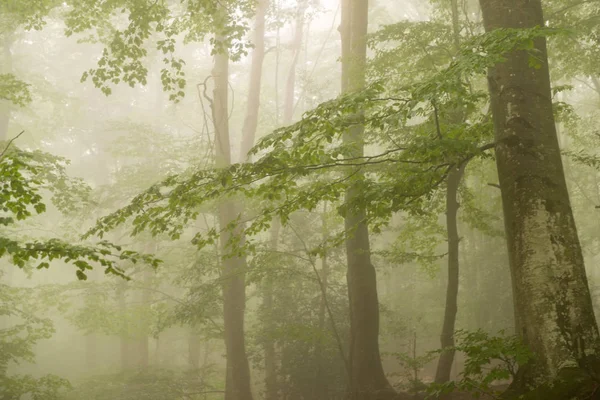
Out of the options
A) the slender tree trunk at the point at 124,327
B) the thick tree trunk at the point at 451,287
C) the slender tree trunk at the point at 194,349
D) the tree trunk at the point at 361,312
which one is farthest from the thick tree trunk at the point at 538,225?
the slender tree trunk at the point at 194,349

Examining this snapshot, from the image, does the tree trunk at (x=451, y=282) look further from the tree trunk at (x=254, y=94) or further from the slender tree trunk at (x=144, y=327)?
the slender tree trunk at (x=144, y=327)

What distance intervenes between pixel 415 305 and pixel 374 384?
40.2ft

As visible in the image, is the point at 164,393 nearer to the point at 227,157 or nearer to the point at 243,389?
the point at 243,389

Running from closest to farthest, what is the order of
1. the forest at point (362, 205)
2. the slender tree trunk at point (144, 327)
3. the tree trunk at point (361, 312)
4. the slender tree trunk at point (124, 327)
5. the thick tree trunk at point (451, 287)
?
the forest at point (362, 205) → the thick tree trunk at point (451, 287) → the tree trunk at point (361, 312) → the slender tree trunk at point (124, 327) → the slender tree trunk at point (144, 327)

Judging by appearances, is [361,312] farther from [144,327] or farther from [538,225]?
[144,327]

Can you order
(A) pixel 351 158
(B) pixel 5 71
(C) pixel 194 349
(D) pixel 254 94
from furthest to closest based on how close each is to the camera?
(C) pixel 194 349
(B) pixel 5 71
(D) pixel 254 94
(A) pixel 351 158

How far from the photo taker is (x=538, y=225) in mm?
4270

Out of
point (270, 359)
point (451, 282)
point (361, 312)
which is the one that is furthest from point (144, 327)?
point (451, 282)

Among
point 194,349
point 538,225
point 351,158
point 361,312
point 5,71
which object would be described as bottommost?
point 194,349

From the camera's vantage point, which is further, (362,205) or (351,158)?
(362,205)

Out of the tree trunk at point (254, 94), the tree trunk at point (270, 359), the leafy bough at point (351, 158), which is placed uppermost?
the tree trunk at point (254, 94)

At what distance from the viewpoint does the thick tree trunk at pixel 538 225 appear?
159 inches

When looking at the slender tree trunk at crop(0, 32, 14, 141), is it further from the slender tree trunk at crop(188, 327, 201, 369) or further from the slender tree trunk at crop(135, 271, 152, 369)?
the slender tree trunk at crop(188, 327, 201, 369)

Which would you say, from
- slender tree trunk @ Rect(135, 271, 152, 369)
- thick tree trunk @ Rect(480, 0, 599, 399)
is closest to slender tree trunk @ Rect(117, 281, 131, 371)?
slender tree trunk @ Rect(135, 271, 152, 369)
